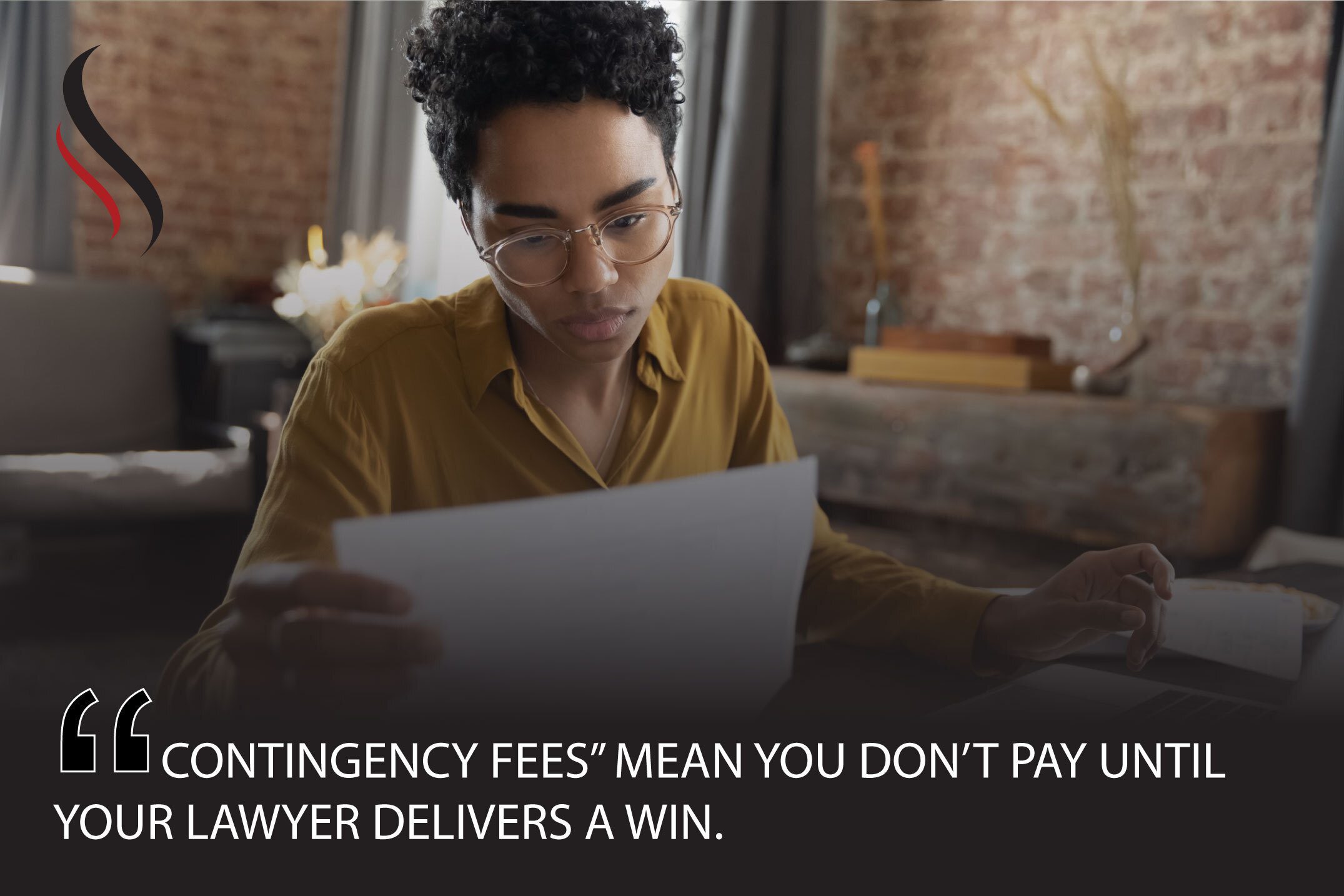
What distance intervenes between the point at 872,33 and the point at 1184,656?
2.73 metres

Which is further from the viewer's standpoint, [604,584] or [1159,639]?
[1159,639]

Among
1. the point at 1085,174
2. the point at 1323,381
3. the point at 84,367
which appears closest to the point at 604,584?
the point at 1323,381

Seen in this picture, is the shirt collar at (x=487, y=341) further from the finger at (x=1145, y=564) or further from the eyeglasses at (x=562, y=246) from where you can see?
the finger at (x=1145, y=564)

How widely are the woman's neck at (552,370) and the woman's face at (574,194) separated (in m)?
0.12

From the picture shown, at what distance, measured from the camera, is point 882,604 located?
3.04 feet

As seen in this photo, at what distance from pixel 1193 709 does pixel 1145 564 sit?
0.11 metres

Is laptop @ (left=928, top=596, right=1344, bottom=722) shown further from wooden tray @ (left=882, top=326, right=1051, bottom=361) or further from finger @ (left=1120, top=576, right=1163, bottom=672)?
wooden tray @ (left=882, top=326, right=1051, bottom=361)

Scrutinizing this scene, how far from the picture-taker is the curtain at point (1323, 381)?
2.12 meters

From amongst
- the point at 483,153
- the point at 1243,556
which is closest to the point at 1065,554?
the point at 1243,556

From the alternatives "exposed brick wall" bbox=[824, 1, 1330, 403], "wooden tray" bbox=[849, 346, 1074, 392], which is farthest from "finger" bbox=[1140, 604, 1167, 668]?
"exposed brick wall" bbox=[824, 1, 1330, 403]

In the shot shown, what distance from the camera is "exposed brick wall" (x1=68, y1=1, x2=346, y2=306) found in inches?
147

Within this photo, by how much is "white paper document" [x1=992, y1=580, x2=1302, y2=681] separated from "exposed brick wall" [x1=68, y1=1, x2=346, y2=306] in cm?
358

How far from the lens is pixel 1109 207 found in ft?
8.95

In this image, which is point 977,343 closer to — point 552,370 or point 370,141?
point 552,370
